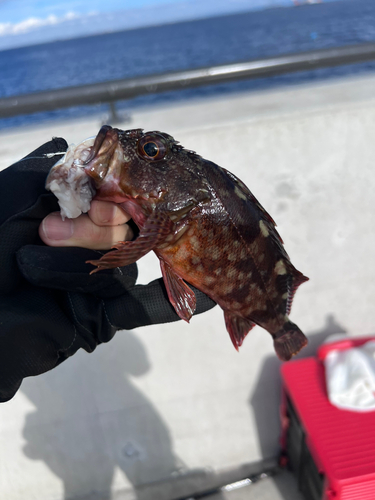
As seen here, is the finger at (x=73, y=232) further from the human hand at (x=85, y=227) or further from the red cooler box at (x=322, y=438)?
the red cooler box at (x=322, y=438)

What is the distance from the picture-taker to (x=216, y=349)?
132 inches

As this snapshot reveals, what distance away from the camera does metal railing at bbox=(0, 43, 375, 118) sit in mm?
2697

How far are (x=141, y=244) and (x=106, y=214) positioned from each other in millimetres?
243

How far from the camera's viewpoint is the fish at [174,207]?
1486 millimetres

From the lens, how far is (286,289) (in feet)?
6.20

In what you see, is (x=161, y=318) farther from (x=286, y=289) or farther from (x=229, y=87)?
(x=229, y=87)

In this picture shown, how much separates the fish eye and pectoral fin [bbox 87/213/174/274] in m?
0.26

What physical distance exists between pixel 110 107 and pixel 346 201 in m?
2.18

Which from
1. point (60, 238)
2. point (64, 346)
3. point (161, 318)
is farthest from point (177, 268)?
point (64, 346)

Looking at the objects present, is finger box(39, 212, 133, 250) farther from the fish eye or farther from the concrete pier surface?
the concrete pier surface

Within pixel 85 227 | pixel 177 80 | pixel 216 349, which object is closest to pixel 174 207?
pixel 85 227

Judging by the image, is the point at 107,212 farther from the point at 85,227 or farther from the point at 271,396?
the point at 271,396

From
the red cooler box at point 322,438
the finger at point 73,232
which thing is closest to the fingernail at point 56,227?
the finger at point 73,232

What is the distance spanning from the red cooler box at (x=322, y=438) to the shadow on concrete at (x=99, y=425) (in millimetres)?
1232
